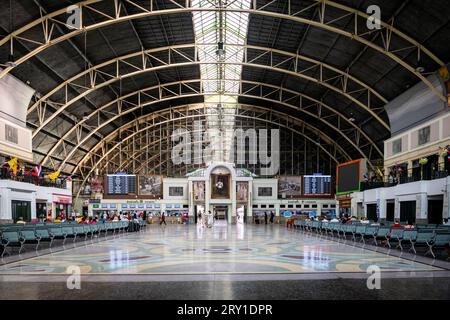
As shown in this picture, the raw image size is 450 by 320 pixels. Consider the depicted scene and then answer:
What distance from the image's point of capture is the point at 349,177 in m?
38.8

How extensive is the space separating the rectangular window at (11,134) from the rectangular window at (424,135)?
32.0 metres

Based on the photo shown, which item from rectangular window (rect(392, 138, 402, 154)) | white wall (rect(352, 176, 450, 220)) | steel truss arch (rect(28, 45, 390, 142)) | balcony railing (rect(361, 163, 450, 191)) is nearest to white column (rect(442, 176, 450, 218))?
white wall (rect(352, 176, 450, 220))

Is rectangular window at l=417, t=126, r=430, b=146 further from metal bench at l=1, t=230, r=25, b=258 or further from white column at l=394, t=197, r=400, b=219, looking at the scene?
metal bench at l=1, t=230, r=25, b=258

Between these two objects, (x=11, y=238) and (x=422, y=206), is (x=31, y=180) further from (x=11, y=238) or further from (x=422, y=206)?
(x=422, y=206)

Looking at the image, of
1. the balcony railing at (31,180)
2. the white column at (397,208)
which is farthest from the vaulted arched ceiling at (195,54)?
the white column at (397,208)

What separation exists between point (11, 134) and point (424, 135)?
32.2 m

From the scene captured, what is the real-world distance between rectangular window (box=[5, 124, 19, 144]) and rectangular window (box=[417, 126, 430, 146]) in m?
32.0

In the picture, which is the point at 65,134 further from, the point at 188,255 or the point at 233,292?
the point at 233,292

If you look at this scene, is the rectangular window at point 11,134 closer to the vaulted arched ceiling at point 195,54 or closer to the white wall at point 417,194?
the vaulted arched ceiling at point 195,54

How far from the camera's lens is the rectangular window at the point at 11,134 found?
29.4 meters

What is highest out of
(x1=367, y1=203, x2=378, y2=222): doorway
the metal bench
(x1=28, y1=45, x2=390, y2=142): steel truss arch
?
(x1=28, y1=45, x2=390, y2=142): steel truss arch

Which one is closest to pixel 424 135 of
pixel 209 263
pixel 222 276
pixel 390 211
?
pixel 390 211

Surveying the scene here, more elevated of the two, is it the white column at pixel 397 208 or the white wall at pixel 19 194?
the white wall at pixel 19 194

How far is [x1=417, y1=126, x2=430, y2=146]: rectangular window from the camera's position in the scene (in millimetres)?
28544
